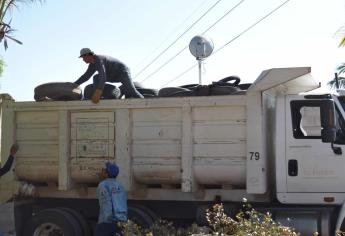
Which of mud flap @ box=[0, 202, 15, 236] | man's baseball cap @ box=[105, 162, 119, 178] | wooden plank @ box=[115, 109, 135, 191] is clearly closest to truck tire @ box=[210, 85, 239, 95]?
wooden plank @ box=[115, 109, 135, 191]

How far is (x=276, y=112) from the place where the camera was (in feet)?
25.2

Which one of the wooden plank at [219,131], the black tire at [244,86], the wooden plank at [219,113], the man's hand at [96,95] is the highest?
the black tire at [244,86]

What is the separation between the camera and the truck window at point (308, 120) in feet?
24.5

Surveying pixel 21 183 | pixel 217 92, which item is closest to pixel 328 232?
pixel 217 92

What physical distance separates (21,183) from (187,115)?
274cm

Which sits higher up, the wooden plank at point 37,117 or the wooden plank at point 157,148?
the wooden plank at point 37,117

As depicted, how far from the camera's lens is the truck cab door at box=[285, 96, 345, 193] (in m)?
7.43

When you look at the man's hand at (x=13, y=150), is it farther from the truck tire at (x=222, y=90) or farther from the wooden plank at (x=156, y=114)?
the truck tire at (x=222, y=90)

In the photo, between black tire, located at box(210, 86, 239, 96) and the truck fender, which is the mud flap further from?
the truck fender

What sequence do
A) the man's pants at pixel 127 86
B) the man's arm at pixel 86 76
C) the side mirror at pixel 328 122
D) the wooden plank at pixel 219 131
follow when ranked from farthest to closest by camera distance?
the man's arm at pixel 86 76, the man's pants at pixel 127 86, the wooden plank at pixel 219 131, the side mirror at pixel 328 122

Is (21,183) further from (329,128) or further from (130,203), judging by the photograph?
(329,128)

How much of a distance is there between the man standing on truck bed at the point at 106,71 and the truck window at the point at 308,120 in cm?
233

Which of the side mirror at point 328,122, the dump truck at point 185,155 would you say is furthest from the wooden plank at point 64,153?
the side mirror at point 328,122

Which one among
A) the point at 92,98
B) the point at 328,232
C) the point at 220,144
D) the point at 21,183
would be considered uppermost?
the point at 92,98
